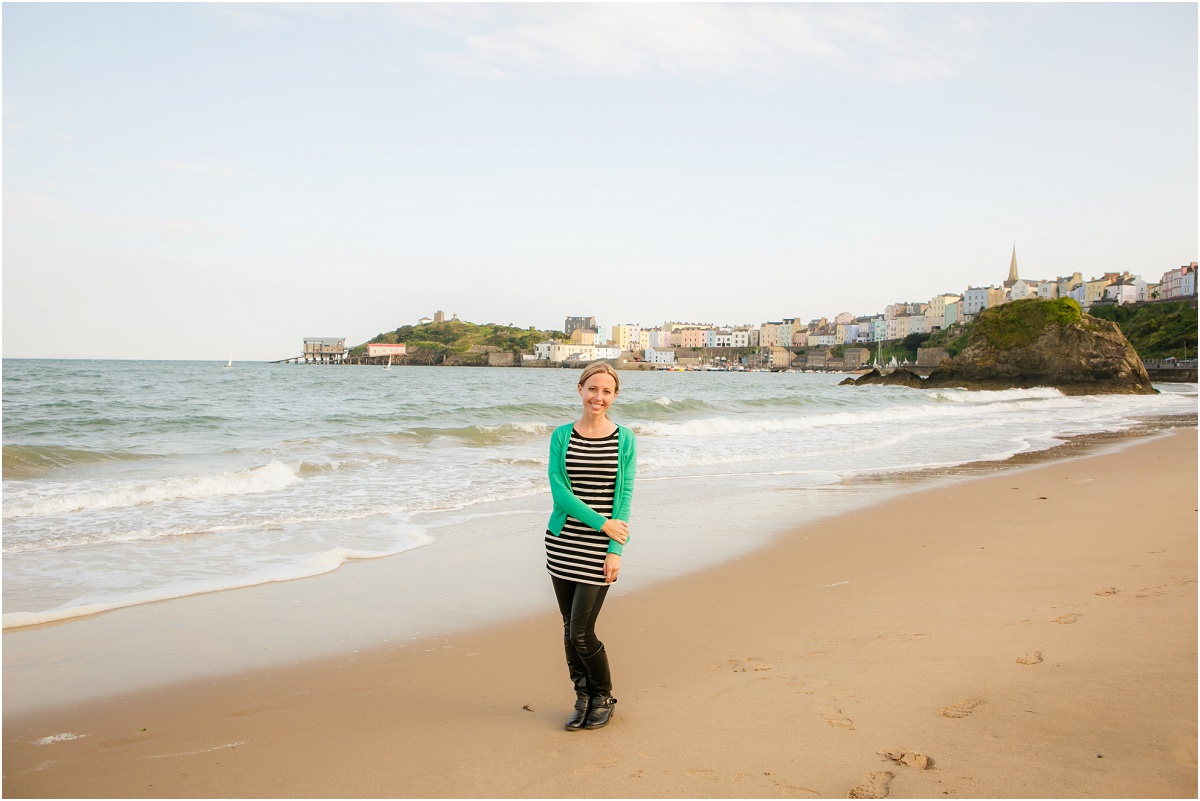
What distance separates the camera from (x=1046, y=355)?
53000 mm

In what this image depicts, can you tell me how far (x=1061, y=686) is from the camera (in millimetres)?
3629

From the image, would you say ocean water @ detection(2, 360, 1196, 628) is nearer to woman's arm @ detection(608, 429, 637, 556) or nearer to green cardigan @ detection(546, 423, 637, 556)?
green cardigan @ detection(546, 423, 637, 556)

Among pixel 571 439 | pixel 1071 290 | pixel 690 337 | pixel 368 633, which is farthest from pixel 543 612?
pixel 690 337

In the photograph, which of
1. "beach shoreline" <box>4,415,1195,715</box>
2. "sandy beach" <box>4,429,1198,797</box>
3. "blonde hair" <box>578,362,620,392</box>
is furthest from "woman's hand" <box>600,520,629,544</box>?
"beach shoreline" <box>4,415,1195,715</box>

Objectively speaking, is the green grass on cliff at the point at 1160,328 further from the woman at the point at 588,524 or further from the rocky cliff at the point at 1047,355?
the woman at the point at 588,524

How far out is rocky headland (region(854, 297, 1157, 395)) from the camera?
5000cm

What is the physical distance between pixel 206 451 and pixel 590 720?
556 inches

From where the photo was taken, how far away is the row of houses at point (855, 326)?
116 meters

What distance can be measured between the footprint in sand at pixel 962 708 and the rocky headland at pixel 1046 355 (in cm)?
5285

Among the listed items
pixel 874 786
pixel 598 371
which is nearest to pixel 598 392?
pixel 598 371

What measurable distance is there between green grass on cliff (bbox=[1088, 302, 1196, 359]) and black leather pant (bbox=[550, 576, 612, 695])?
3735 inches

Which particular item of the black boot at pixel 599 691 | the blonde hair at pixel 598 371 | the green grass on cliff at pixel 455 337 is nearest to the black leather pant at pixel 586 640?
the black boot at pixel 599 691

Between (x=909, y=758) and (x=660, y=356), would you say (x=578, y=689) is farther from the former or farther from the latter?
(x=660, y=356)

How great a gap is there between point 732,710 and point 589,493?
3.82ft
